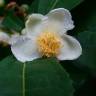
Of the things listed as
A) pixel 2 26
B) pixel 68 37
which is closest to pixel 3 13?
pixel 2 26

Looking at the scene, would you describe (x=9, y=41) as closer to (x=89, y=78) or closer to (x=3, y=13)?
(x=3, y=13)

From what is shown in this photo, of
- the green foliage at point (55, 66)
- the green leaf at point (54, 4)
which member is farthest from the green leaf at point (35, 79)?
the green leaf at point (54, 4)

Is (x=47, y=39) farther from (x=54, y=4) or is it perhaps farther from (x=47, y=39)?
(x=54, y=4)

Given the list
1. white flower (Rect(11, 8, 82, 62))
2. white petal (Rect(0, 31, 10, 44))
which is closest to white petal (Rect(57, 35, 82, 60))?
white flower (Rect(11, 8, 82, 62))

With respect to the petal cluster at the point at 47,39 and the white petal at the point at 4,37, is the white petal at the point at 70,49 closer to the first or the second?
the petal cluster at the point at 47,39

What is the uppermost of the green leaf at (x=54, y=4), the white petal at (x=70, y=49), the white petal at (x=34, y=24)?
the white petal at (x=34, y=24)

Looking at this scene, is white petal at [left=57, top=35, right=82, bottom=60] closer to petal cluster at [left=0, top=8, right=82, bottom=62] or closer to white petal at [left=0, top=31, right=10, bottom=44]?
petal cluster at [left=0, top=8, right=82, bottom=62]
